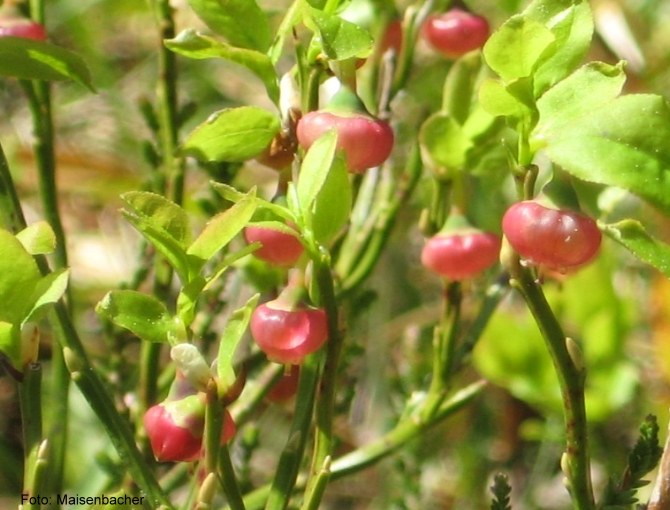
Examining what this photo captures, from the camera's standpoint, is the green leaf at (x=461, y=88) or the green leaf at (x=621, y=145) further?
the green leaf at (x=461, y=88)

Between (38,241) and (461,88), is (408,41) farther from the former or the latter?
(38,241)

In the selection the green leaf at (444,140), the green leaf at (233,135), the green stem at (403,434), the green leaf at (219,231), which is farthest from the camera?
the green stem at (403,434)

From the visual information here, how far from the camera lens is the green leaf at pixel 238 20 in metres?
0.62

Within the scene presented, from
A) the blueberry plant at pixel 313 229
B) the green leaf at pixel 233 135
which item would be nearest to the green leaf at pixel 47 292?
the blueberry plant at pixel 313 229

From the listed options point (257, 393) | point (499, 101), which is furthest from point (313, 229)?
point (257, 393)

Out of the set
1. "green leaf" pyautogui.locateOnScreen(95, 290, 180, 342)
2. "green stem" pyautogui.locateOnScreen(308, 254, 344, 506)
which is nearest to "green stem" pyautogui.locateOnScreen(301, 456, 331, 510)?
"green stem" pyautogui.locateOnScreen(308, 254, 344, 506)

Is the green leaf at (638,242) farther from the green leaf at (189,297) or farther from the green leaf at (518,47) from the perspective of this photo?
the green leaf at (189,297)

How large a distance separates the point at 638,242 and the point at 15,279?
12.8 inches

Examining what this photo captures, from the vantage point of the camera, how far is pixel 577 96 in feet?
1.90

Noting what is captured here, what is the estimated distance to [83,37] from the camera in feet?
6.48

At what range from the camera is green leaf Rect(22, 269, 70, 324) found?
58cm

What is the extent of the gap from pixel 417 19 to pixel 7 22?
0.37 metres

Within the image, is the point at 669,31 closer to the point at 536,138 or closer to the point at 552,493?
the point at 552,493

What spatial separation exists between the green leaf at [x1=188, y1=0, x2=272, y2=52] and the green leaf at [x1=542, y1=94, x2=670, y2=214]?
18cm
